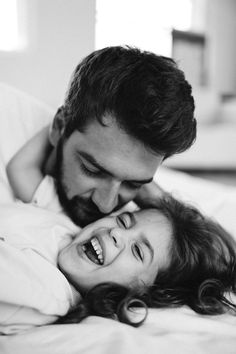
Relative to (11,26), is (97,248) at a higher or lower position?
lower

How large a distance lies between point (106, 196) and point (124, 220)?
8 centimetres

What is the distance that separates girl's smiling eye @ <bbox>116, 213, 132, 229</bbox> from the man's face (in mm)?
43

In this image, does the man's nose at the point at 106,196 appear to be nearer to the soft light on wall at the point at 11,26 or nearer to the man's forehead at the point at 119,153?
the man's forehead at the point at 119,153

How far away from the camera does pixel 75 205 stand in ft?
3.68

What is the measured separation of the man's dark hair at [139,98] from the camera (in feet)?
3.18

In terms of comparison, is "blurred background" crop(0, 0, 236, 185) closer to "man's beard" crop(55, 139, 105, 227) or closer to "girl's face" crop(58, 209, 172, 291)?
"man's beard" crop(55, 139, 105, 227)

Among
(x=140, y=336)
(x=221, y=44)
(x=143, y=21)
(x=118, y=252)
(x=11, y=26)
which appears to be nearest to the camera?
(x=140, y=336)

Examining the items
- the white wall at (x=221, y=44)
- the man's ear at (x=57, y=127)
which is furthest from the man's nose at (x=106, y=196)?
the white wall at (x=221, y=44)

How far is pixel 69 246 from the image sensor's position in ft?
3.05

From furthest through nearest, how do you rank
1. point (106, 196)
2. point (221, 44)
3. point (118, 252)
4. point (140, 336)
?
point (221, 44)
point (106, 196)
point (118, 252)
point (140, 336)

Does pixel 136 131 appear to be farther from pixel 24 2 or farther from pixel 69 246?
pixel 24 2

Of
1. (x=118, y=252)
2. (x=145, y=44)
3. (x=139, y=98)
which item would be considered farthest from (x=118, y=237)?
(x=145, y=44)

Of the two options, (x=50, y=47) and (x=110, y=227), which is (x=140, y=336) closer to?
Answer: (x=110, y=227)

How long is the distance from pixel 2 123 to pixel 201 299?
0.76m
